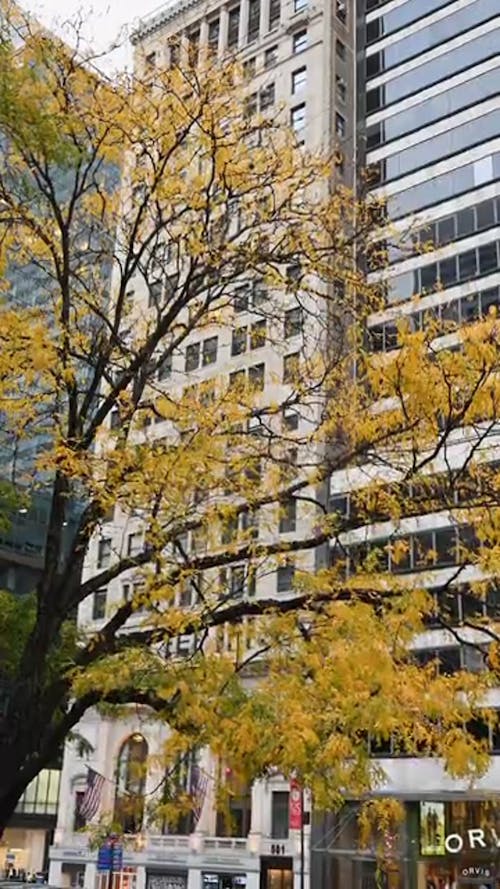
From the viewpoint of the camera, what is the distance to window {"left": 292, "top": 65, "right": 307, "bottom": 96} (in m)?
55.7

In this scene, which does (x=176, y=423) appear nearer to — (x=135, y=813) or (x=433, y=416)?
(x=433, y=416)

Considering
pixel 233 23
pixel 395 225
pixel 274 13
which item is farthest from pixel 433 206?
pixel 233 23

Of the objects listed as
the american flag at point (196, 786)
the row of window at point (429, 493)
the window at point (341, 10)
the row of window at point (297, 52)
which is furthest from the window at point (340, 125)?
the row of window at point (429, 493)

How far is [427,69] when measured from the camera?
49.3m

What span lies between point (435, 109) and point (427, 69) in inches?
103

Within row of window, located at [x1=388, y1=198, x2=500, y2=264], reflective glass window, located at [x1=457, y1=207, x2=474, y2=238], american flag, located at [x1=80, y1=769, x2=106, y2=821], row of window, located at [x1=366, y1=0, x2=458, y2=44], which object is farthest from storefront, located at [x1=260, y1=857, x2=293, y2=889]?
row of window, located at [x1=366, y1=0, x2=458, y2=44]

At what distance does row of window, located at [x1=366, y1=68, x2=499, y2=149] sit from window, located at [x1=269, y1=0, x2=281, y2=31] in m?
12.1

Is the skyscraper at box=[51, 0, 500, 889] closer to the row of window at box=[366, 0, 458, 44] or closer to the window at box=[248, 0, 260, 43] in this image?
the row of window at box=[366, 0, 458, 44]

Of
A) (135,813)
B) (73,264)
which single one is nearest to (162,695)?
(135,813)

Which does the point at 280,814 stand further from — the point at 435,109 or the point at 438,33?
the point at 438,33

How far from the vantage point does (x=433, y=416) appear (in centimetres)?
979

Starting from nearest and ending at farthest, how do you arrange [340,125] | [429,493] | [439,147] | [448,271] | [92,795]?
1. [429,493]
2. [92,795]
3. [448,271]
4. [439,147]
5. [340,125]

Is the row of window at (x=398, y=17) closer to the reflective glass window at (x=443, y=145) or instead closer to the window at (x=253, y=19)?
the reflective glass window at (x=443, y=145)

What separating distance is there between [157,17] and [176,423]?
180ft
